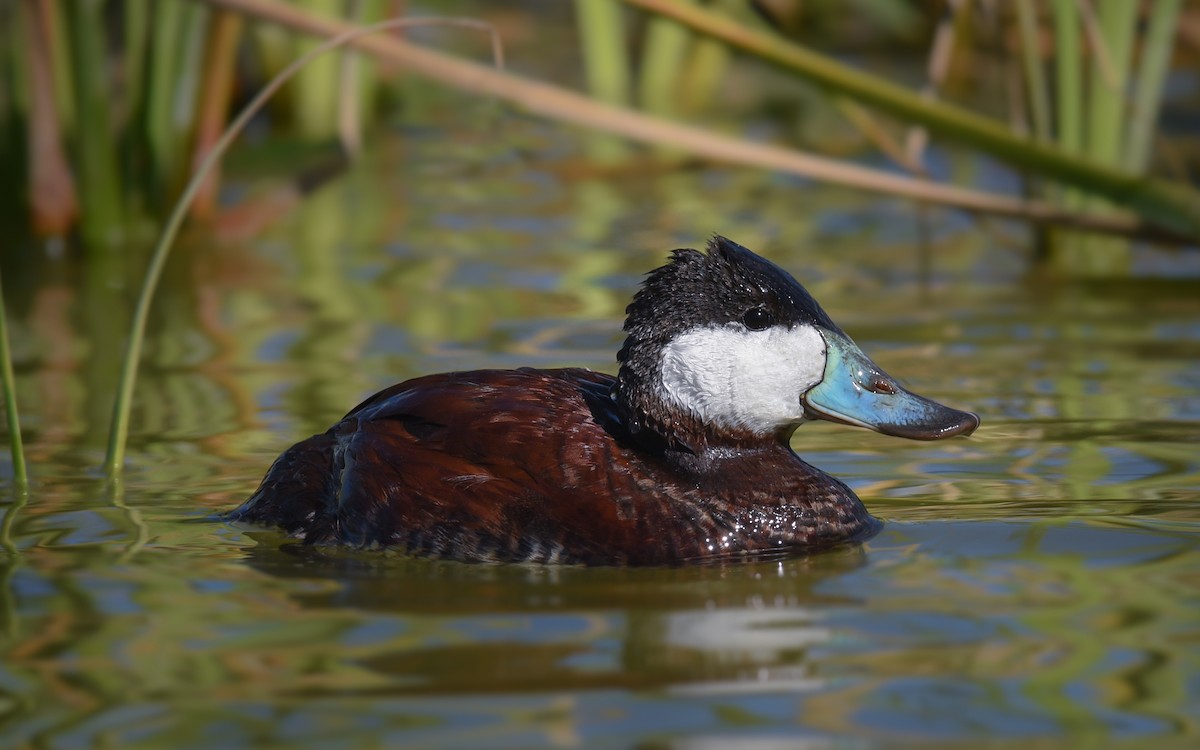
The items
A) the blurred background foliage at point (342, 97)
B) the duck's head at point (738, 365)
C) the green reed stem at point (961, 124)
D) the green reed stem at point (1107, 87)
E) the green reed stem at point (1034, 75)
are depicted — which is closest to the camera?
the duck's head at point (738, 365)

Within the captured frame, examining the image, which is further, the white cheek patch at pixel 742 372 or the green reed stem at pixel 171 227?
the green reed stem at pixel 171 227

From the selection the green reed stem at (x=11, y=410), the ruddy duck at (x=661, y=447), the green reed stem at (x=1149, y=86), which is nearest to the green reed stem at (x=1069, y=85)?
the green reed stem at (x=1149, y=86)

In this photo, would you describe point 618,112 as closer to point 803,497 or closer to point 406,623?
point 803,497

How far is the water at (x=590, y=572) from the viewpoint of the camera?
3.32 m

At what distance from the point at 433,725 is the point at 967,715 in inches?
36.2

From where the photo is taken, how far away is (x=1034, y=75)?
733 centimetres

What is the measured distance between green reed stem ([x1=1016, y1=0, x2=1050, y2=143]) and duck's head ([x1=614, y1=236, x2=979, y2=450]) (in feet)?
10.1

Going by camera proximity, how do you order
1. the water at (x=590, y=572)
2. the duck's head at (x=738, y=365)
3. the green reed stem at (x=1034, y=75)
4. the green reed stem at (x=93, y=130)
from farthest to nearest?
the green reed stem at (x=93, y=130)
the green reed stem at (x=1034, y=75)
the duck's head at (x=738, y=365)
the water at (x=590, y=572)

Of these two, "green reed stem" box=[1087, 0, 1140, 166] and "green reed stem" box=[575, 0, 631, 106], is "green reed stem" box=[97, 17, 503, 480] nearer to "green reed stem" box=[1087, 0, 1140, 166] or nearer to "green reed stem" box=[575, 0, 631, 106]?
"green reed stem" box=[1087, 0, 1140, 166]

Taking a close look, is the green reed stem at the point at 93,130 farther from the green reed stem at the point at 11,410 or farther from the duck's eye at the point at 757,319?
the duck's eye at the point at 757,319

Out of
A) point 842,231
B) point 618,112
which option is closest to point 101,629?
point 618,112

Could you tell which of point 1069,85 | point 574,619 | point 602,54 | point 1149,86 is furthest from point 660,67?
point 574,619

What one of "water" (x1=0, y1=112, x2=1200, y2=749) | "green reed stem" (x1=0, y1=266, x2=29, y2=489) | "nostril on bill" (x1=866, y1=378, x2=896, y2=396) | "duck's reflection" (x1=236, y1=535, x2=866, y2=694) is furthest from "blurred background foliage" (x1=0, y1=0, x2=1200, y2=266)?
"duck's reflection" (x1=236, y1=535, x2=866, y2=694)

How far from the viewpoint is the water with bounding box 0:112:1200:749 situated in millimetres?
3318
